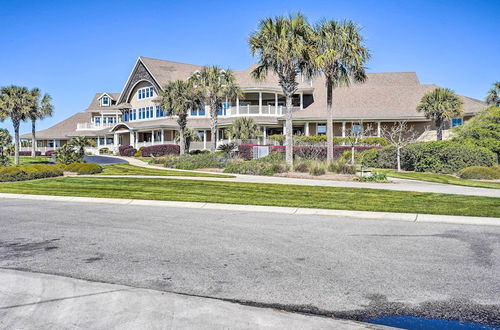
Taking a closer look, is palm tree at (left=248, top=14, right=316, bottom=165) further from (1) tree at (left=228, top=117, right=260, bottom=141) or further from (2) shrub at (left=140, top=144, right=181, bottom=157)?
(2) shrub at (left=140, top=144, right=181, bottom=157)

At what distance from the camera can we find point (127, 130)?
53.4 metres

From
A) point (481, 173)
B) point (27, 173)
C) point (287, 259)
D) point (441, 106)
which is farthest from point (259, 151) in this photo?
point (287, 259)

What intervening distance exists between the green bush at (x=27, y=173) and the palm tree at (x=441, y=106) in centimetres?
2884

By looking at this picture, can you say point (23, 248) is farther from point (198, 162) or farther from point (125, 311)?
point (198, 162)

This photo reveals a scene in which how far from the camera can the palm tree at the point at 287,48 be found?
27.3 metres

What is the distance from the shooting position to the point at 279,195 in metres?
15.5

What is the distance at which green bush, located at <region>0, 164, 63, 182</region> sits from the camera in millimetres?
24547

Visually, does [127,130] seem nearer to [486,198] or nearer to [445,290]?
[486,198]

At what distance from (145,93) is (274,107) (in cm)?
1774

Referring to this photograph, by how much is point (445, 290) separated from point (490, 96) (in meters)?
42.5

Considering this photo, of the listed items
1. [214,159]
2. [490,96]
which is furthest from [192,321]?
[490,96]

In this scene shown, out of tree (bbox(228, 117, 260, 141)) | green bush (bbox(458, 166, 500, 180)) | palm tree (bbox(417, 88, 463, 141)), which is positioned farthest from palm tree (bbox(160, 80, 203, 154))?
green bush (bbox(458, 166, 500, 180))

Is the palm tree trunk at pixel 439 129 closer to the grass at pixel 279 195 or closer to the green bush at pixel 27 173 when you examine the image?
the grass at pixel 279 195

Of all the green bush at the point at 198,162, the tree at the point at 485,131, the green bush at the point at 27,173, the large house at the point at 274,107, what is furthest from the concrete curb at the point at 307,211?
the large house at the point at 274,107
